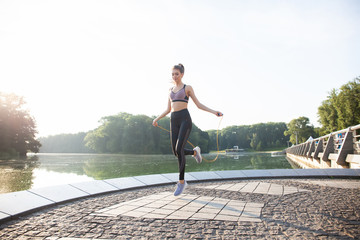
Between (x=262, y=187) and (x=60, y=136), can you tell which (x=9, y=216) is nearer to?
(x=262, y=187)

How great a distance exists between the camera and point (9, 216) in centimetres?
300

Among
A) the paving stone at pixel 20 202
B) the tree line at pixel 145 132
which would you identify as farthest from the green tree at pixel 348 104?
the paving stone at pixel 20 202

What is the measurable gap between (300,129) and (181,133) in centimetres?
7243

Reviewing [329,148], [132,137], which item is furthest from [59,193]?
[132,137]

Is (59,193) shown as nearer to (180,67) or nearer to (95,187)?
(95,187)

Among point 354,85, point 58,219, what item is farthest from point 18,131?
point 354,85

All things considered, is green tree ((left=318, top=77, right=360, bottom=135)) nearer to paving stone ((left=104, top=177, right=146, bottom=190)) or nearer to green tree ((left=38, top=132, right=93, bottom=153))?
paving stone ((left=104, top=177, right=146, bottom=190))

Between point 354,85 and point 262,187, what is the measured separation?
112ft

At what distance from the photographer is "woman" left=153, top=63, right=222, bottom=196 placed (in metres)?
4.24

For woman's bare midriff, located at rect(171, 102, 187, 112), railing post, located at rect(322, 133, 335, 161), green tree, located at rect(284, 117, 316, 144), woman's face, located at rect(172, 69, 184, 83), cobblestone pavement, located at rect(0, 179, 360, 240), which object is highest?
green tree, located at rect(284, 117, 316, 144)

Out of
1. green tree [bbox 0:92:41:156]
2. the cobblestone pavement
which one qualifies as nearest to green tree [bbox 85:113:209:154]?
green tree [bbox 0:92:41:156]

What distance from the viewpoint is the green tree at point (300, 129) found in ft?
224

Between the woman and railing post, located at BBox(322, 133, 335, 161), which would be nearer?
the woman

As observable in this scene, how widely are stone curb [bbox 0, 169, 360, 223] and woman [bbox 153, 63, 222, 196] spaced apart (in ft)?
4.73
